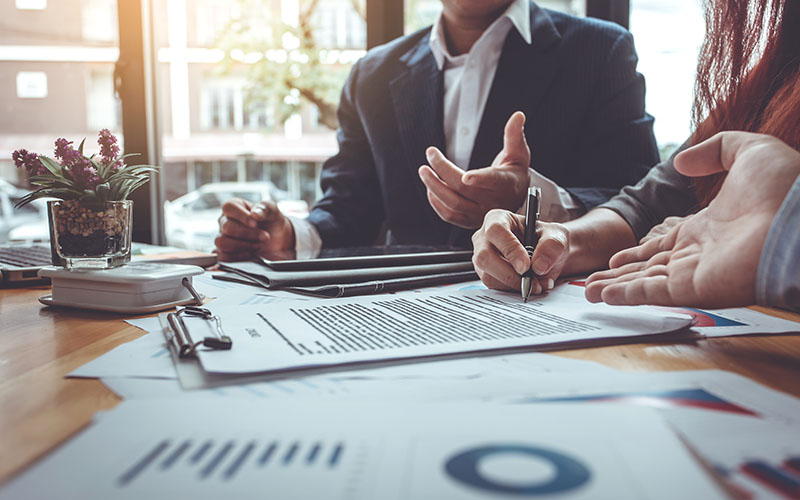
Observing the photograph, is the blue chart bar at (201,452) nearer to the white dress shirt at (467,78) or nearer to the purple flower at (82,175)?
the purple flower at (82,175)

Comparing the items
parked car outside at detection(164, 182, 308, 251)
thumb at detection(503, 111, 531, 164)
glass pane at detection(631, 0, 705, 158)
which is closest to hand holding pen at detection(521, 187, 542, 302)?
thumb at detection(503, 111, 531, 164)

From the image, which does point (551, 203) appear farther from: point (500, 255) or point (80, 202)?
point (80, 202)

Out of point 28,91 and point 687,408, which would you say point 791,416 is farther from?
point 28,91

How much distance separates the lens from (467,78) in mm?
1565

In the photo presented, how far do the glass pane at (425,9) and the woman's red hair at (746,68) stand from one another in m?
1.14

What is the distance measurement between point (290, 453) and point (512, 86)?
1.38m

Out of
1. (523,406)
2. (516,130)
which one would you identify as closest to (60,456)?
(523,406)

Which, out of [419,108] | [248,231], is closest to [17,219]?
[248,231]

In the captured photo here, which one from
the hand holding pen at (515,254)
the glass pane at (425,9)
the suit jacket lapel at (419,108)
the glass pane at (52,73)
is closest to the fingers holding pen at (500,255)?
the hand holding pen at (515,254)

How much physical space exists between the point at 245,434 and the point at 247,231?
37.1 inches

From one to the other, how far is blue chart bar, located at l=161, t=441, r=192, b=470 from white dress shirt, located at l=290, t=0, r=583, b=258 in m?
1.11

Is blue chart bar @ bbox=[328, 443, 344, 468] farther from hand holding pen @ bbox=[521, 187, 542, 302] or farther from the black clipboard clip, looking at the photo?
hand holding pen @ bbox=[521, 187, 542, 302]

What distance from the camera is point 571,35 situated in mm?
1525

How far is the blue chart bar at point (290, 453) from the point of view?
11.5 inches
